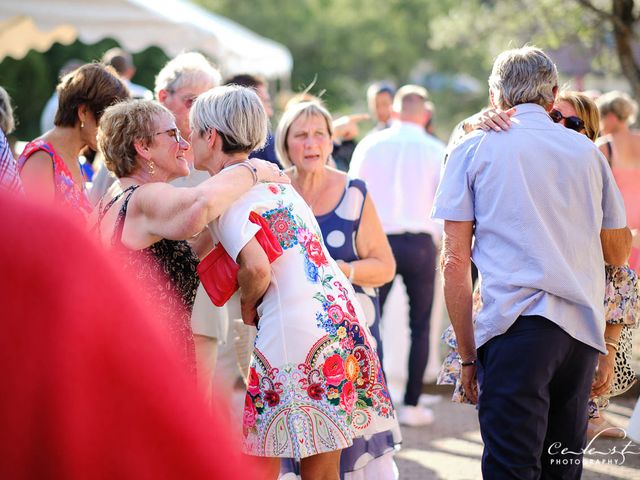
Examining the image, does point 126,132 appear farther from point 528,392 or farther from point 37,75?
point 37,75

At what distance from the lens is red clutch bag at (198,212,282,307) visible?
3.33m

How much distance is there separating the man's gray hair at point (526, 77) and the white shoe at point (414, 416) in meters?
3.92

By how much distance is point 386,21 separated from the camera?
113 ft

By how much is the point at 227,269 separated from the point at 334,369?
20.7 inches

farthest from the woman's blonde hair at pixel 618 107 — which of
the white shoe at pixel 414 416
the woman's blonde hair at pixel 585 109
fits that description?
the woman's blonde hair at pixel 585 109

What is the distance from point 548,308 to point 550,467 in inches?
25.2

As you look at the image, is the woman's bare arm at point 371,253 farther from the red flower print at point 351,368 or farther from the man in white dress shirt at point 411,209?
the man in white dress shirt at point 411,209

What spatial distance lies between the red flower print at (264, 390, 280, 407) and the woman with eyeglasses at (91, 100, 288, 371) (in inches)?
14.2

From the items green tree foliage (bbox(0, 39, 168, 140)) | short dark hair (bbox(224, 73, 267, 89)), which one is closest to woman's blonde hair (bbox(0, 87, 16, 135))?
short dark hair (bbox(224, 73, 267, 89))

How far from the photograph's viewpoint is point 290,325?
3.35 meters

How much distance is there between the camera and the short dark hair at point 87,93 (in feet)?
14.3

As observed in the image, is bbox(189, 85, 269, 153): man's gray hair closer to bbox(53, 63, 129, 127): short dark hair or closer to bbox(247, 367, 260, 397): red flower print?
bbox(247, 367, 260, 397): red flower print

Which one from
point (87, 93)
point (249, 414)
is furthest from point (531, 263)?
point (87, 93)

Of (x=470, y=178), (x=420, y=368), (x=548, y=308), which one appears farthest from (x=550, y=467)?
(x=420, y=368)
